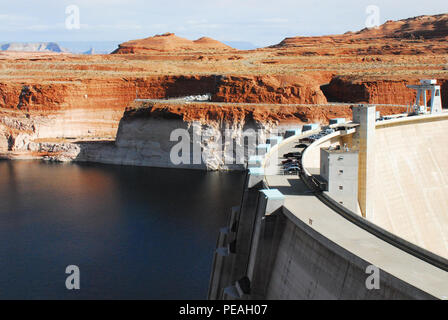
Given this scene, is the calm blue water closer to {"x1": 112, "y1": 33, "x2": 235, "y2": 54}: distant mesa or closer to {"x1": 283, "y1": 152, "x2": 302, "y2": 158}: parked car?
{"x1": 283, "y1": 152, "x2": 302, "y2": 158}: parked car

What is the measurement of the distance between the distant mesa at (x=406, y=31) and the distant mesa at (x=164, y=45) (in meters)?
23.0

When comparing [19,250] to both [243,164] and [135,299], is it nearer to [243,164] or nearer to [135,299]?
[135,299]

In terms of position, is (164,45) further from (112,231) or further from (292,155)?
(292,155)

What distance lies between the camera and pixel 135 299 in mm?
28109

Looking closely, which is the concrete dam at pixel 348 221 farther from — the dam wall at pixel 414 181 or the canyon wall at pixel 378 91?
the canyon wall at pixel 378 91

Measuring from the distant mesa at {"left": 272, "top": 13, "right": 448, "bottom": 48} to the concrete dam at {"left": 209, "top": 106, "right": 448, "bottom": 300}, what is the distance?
102 metres

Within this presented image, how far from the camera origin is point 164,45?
159125mm

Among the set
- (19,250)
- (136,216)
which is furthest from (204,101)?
(19,250)

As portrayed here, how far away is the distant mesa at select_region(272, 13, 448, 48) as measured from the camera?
131 metres

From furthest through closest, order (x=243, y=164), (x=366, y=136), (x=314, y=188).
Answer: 1. (x=243, y=164)
2. (x=366, y=136)
3. (x=314, y=188)

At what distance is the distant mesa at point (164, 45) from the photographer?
154500 millimetres

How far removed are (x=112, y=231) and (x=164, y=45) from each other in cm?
12451

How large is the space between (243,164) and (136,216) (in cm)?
2549

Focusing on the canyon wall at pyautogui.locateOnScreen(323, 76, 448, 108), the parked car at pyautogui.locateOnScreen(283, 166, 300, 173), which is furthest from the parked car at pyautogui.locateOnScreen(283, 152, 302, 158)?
the canyon wall at pyautogui.locateOnScreen(323, 76, 448, 108)
